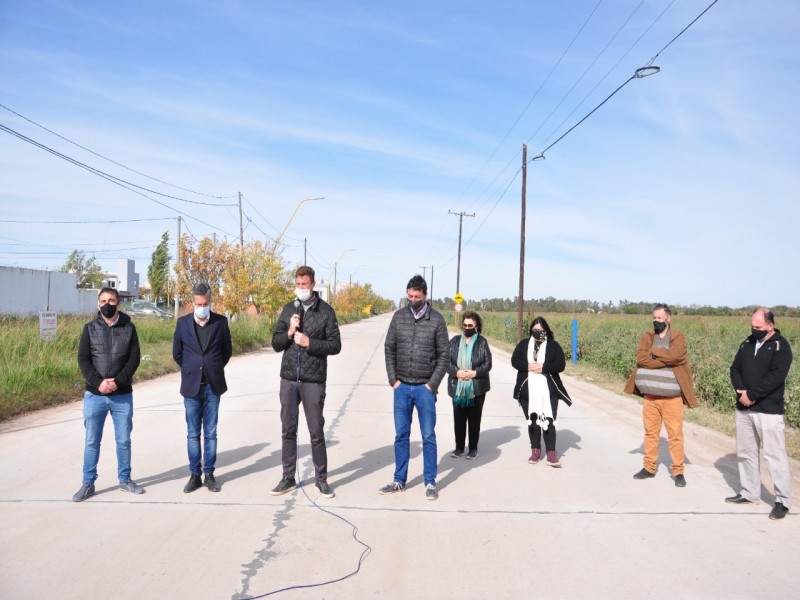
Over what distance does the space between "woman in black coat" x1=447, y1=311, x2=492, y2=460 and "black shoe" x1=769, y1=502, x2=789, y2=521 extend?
9.89ft

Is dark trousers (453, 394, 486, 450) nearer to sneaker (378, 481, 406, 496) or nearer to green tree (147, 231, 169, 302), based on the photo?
sneaker (378, 481, 406, 496)

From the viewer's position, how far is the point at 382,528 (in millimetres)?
5375

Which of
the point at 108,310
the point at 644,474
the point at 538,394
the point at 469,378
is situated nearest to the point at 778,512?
the point at 644,474

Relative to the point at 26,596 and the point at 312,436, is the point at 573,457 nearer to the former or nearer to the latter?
the point at 312,436

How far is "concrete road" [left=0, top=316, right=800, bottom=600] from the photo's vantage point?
4281 mm

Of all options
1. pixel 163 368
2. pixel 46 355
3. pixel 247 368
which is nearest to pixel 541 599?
pixel 46 355

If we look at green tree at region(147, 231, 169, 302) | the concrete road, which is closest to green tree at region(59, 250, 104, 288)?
green tree at region(147, 231, 169, 302)

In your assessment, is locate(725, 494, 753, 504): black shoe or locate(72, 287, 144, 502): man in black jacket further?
locate(725, 494, 753, 504): black shoe

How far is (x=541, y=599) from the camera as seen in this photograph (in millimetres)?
4102

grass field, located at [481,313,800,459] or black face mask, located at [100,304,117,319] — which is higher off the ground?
black face mask, located at [100,304,117,319]

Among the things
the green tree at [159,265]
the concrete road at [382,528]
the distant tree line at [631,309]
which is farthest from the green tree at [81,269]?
the concrete road at [382,528]

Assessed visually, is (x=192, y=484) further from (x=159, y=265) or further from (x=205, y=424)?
(x=159, y=265)

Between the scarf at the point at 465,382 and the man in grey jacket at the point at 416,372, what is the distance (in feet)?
4.48

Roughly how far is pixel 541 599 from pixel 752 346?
11.7ft
